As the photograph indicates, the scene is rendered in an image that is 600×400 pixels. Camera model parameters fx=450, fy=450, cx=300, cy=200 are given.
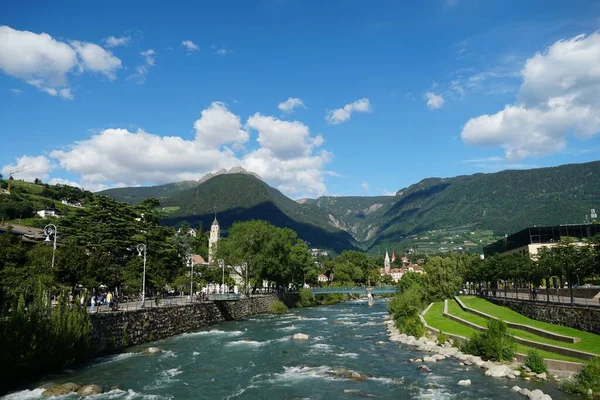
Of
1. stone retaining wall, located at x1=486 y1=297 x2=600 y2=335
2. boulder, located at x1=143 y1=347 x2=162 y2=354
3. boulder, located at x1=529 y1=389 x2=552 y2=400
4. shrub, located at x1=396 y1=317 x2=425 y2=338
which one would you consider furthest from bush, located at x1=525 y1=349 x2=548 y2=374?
boulder, located at x1=143 y1=347 x2=162 y2=354

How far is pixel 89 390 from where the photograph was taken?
→ 80.8 feet

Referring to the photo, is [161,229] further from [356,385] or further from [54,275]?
[356,385]

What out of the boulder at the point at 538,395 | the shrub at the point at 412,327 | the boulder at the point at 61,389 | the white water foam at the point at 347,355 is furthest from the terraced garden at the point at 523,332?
the boulder at the point at 61,389

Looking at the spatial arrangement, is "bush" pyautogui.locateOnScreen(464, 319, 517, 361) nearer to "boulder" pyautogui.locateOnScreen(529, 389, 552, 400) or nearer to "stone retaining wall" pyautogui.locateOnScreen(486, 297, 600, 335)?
"stone retaining wall" pyautogui.locateOnScreen(486, 297, 600, 335)

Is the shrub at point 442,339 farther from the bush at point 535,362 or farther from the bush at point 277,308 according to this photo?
the bush at point 277,308

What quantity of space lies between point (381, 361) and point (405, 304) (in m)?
24.8

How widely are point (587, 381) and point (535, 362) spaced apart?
14.7ft

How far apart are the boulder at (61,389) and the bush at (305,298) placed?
78.6 metres

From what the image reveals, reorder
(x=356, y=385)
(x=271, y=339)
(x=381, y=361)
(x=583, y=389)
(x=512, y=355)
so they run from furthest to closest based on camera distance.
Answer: (x=271, y=339), (x=381, y=361), (x=512, y=355), (x=356, y=385), (x=583, y=389)

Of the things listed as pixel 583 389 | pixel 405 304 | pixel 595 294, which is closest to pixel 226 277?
pixel 405 304

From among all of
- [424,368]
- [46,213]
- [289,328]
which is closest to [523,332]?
[424,368]

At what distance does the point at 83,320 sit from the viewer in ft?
105

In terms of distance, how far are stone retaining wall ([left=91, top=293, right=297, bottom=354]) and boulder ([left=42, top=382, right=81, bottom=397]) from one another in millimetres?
9912

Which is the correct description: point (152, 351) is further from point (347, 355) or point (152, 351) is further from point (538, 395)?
point (538, 395)
